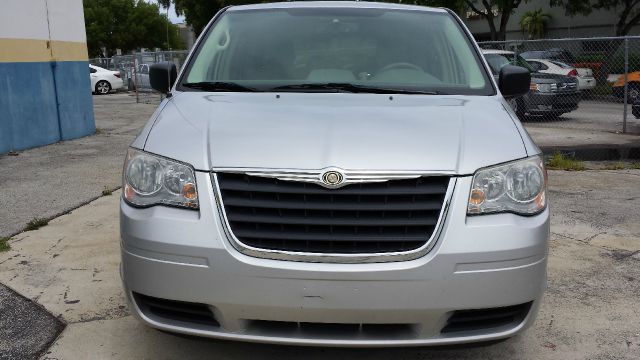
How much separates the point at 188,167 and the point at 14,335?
1.63 m

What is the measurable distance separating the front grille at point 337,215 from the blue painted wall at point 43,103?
818 centimetres

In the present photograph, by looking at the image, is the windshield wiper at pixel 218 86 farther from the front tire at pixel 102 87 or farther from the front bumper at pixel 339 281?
the front tire at pixel 102 87

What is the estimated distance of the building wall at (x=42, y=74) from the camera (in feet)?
31.7

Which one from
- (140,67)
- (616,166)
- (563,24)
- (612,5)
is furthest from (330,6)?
(563,24)

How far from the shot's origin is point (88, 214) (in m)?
6.06

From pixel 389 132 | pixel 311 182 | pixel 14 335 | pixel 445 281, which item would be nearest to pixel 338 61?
pixel 389 132

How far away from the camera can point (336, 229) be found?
2.66 m

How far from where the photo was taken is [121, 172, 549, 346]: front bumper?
2.59 m

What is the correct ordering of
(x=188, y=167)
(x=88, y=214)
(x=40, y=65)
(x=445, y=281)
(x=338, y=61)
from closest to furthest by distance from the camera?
(x=445, y=281)
(x=188, y=167)
(x=338, y=61)
(x=88, y=214)
(x=40, y=65)

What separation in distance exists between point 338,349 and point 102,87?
2594cm

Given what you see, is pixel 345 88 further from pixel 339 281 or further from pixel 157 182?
pixel 339 281

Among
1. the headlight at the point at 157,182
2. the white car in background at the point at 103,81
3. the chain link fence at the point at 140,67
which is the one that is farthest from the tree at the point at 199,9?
the headlight at the point at 157,182

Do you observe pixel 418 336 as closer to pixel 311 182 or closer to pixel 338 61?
pixel 311 182

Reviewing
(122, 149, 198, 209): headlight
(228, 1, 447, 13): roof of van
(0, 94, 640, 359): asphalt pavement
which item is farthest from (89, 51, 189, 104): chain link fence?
(122, 149, 198, 209): headlight
